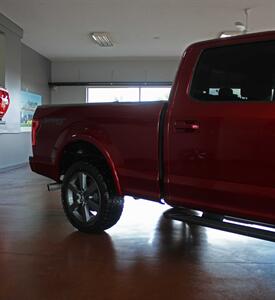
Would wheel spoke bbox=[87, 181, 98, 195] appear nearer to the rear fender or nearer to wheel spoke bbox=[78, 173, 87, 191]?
wheel spoke bbox=[78, 173, 87, 191]

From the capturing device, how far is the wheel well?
370cm

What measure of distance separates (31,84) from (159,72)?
4.38 meters

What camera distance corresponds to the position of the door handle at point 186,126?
2.88 meters

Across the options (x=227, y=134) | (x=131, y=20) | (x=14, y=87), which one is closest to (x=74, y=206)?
(x=227, y=134)

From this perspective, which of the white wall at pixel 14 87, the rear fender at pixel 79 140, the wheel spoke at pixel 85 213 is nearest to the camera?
the rear fender at pixel 79 140

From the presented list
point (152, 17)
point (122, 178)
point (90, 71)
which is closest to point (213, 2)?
point (152, 17)

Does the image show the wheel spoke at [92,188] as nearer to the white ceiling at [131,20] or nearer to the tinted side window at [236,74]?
the tinted side window at [236,74]

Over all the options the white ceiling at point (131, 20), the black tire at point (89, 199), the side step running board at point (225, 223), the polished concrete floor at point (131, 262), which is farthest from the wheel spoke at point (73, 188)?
the white ceiling at point (131, 20)

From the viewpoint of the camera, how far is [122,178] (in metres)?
3.43

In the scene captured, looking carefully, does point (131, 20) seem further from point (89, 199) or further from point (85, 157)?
point (89, 199)

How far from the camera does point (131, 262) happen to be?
3.14 meters

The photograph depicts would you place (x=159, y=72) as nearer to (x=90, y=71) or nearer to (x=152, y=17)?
(x=90, y=71)

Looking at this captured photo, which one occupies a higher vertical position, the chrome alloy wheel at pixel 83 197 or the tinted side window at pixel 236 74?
the tinted side window at pixel 236 74

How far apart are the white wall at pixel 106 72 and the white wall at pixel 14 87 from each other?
6.88 ft
